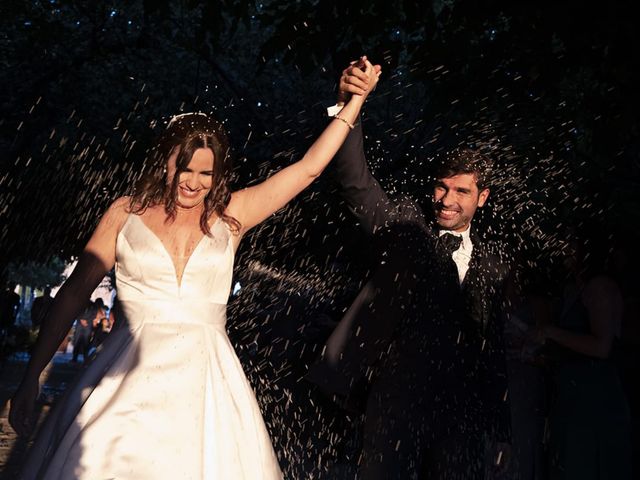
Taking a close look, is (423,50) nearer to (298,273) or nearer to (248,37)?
(298,273)

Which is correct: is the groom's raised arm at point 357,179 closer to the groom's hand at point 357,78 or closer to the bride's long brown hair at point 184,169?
the groom's hand at point 357,78

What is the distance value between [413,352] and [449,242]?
0.60 m

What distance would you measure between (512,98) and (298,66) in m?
1.72

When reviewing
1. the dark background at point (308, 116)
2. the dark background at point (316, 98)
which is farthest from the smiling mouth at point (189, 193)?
the dark background at point (316, 98)

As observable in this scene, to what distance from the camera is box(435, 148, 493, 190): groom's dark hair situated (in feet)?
19.9

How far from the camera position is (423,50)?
8914 millimetres

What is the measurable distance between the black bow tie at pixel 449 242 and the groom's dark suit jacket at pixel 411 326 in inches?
1.5

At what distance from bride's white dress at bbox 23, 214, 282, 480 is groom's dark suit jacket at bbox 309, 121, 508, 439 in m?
0.67

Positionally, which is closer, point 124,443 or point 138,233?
point 124,443

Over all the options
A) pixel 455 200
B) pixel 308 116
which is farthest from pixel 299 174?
pixel 308 116

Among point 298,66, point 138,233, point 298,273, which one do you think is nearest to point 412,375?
point 138,233

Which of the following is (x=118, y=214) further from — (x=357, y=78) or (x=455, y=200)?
(x=455, y=200)

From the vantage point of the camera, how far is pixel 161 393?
492cm

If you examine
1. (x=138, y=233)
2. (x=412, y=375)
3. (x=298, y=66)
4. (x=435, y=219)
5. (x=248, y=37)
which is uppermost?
(x=248, y=37)
